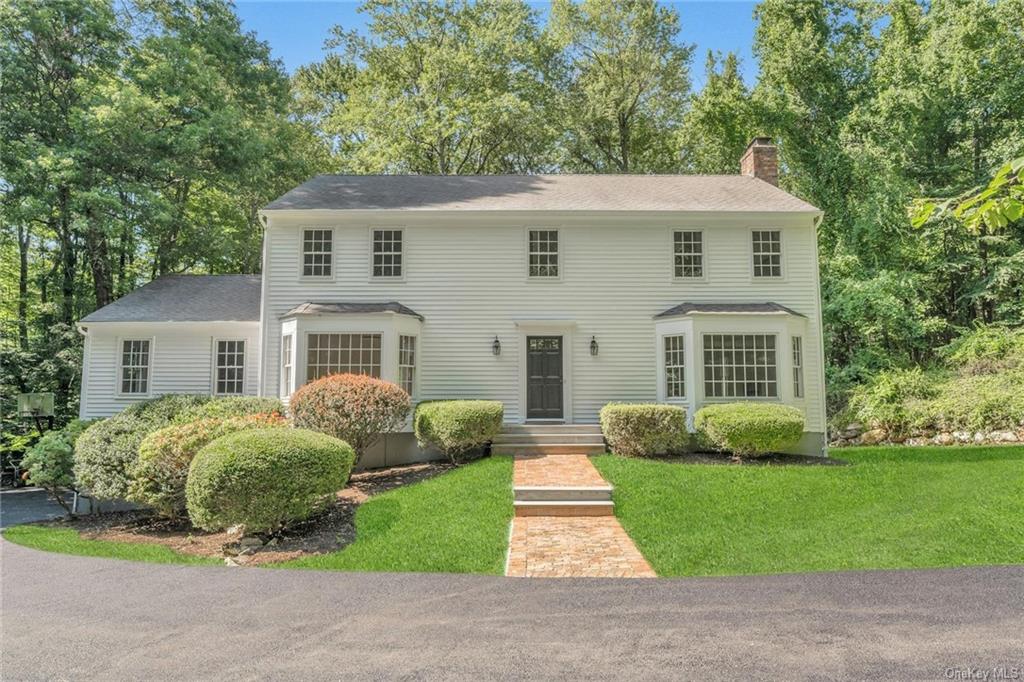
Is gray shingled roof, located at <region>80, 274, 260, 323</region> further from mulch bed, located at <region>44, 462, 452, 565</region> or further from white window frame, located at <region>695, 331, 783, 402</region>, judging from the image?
white window frame, located at <region>695, 331, 783, 402</region>

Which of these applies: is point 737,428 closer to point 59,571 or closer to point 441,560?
point 441,560

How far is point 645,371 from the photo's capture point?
14.1 meters

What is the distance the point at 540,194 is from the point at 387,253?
4.35 metres

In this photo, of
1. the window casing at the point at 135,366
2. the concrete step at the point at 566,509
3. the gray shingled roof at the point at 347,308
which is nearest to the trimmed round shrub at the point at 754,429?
the concrete step at the point at 566,509

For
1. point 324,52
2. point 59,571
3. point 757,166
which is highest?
point 324,52

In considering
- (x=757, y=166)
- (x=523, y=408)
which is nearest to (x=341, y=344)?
(x=523, y=408)

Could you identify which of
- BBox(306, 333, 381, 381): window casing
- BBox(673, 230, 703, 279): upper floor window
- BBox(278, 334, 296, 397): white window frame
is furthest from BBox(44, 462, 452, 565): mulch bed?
BBox(673, 230, 703, 279): upper floor window

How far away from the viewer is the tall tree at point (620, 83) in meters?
28.2

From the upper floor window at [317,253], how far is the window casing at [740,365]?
29.7 ft

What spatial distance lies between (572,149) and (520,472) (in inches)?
869

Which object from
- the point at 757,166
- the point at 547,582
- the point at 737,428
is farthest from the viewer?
the point at 757,166

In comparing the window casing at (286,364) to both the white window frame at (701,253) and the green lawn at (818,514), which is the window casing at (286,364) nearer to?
the green lawn at (818,514)

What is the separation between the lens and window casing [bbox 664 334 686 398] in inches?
538

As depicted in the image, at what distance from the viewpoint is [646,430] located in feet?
38.0
